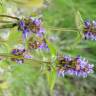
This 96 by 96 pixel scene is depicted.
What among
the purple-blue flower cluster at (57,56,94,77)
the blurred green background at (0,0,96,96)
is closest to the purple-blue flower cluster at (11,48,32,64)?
the purple-blue flower cluster at (57,56,94,77)

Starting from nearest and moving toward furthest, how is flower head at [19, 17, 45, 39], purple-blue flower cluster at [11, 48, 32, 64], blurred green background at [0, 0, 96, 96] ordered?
flower head at [19, 17, 45, 39], purple-blue flower cluster at [11, 48, 32, 64], blurred green background at [0, 0, 96, 96]

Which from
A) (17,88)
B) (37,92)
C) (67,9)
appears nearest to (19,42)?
(17,88)

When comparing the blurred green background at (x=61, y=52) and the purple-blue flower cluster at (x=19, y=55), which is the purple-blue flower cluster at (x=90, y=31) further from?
the blurred green background at (x=61, y=52)

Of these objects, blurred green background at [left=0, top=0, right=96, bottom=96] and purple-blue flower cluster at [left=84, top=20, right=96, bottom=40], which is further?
blurred green background at [left=0, top=0, right=96, bottom=96]

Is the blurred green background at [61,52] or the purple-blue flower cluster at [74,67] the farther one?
the blurred green background at [61,52]

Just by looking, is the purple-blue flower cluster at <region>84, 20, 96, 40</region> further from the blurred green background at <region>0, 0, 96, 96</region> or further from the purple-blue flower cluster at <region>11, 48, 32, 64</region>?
the blurred green background at <region>0, 0, 96, 96</region>

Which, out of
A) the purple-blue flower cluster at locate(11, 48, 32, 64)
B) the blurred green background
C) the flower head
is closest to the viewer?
the flower head

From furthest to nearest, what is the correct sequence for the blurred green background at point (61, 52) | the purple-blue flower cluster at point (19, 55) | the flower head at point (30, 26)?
the blurred green background at point (61, 52) < the purple-blue flower cluster at point (19, 55) < the flower head at point (30, 26)

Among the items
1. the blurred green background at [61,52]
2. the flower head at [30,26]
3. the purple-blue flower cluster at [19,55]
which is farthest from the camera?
the blurred green background at [61,52]

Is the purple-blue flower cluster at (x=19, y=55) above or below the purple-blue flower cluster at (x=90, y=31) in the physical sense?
below

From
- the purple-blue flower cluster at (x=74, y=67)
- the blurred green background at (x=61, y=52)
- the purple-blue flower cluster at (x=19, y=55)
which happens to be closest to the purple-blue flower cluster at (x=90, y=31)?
the purple-blue flower cluster at (x=74, y=67)
